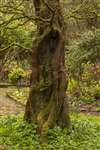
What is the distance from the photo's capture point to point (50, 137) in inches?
435

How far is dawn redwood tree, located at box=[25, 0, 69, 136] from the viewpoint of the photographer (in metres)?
11.9

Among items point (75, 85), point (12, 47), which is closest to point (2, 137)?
point (12, 47)

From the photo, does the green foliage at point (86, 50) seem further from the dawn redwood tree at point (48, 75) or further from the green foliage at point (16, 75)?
the dawn redwood tree at point (48, 75)

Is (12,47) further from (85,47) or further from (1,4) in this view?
(85,47)

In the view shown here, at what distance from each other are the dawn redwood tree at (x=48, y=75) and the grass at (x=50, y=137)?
1.20ft

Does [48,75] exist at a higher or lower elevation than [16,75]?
higher

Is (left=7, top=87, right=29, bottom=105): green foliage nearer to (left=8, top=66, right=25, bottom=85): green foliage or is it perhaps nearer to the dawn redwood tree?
(left=8, top=66, right=25, bottom=85): green foliage

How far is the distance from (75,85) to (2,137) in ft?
37.1

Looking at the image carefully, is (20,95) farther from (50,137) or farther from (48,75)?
(50,137)

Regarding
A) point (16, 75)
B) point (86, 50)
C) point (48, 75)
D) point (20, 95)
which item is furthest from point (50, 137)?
point (16, 75)

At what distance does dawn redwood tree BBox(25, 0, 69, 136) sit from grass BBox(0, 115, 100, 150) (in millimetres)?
367

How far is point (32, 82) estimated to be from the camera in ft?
40.1

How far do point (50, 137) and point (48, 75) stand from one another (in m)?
1.90

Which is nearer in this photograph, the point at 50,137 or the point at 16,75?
the point at 50,137
